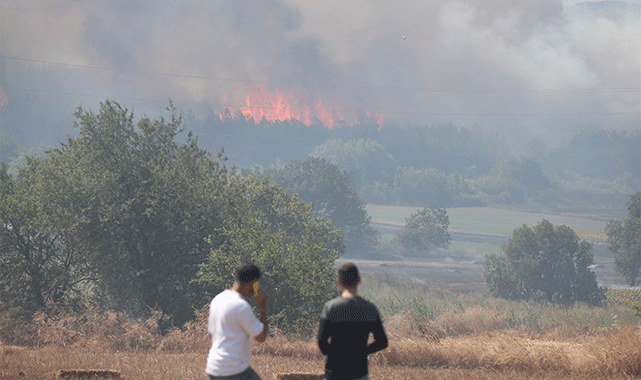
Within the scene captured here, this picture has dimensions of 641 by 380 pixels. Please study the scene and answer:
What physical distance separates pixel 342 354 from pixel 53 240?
90.6 feet

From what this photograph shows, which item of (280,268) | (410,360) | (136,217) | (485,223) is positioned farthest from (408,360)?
(485,223)

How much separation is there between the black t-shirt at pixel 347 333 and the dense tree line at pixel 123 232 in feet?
65.0

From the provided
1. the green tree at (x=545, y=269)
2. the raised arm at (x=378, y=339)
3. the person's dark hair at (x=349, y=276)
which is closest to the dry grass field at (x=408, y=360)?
the raised arm at (x=378, y=339)

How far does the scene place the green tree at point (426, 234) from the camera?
126688 mm

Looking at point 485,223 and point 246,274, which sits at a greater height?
point 485,223

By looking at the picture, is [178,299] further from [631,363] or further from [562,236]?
[562,236]

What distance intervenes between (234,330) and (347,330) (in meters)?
1.17

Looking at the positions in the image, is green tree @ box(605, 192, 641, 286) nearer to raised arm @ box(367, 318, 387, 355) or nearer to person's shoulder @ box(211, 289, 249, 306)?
raised arm @ box(367, 318, 387, 355)

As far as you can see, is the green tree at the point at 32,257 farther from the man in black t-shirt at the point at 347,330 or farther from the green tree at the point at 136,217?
the man in black t-shirt at the point at 347,330

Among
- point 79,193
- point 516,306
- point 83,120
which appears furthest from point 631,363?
point 516,306

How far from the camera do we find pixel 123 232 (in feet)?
96.9

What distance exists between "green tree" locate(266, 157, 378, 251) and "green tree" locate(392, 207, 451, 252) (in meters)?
7.01

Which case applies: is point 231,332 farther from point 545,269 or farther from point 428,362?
point 545,269

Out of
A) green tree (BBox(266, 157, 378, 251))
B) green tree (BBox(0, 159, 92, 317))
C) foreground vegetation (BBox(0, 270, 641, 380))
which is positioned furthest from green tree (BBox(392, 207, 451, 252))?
foreground vegetation (BBox(0, 270, 641, 380))
